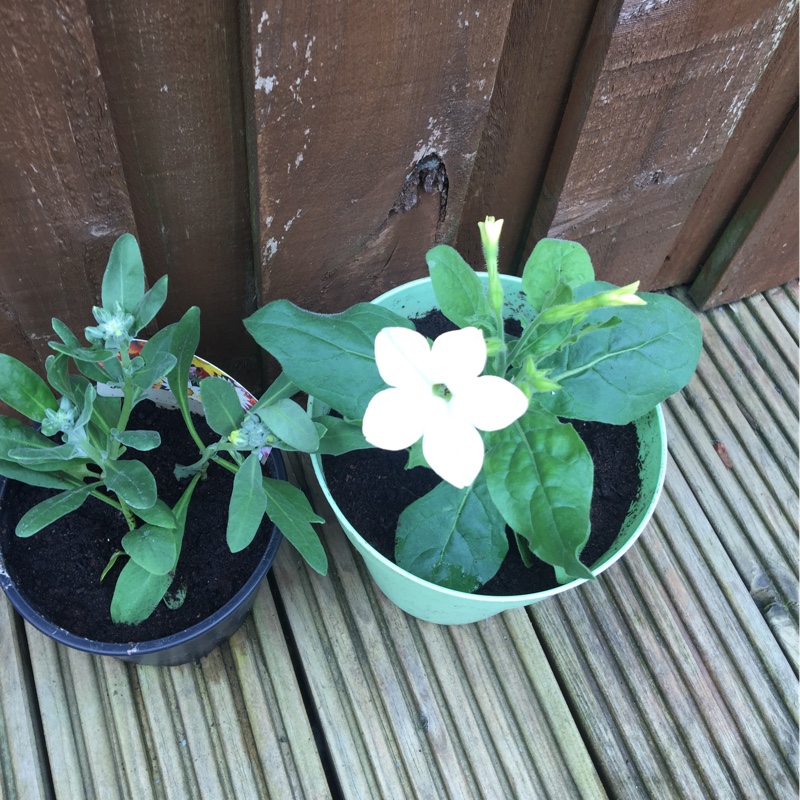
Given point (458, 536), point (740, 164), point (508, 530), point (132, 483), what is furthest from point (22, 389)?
point (740, 164)

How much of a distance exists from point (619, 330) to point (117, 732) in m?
A: 0.91

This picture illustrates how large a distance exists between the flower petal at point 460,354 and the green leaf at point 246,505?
27cm

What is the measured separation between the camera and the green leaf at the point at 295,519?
0.84 metres

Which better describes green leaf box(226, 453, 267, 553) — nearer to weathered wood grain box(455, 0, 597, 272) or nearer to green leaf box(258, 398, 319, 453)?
green leaf box(258, 398, 319, 453)

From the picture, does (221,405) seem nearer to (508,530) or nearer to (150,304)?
(150,304)

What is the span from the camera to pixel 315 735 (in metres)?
1.08

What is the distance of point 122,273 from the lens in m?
0.74

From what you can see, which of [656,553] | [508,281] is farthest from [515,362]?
[656,553]

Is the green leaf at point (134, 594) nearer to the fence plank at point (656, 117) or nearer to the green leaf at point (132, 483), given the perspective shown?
the green leaf at point (132, 483)

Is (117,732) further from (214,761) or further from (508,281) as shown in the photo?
(508,281)

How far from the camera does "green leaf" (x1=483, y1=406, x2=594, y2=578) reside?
69 cm

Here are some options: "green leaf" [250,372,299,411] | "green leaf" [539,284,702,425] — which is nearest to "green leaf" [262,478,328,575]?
"green leaf" [250,372,299,411]

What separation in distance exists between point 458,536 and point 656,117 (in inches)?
25.4

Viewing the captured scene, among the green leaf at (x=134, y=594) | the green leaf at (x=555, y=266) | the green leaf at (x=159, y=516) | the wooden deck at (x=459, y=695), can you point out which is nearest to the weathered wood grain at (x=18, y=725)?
the wooden deck at (x=459, y=695)
